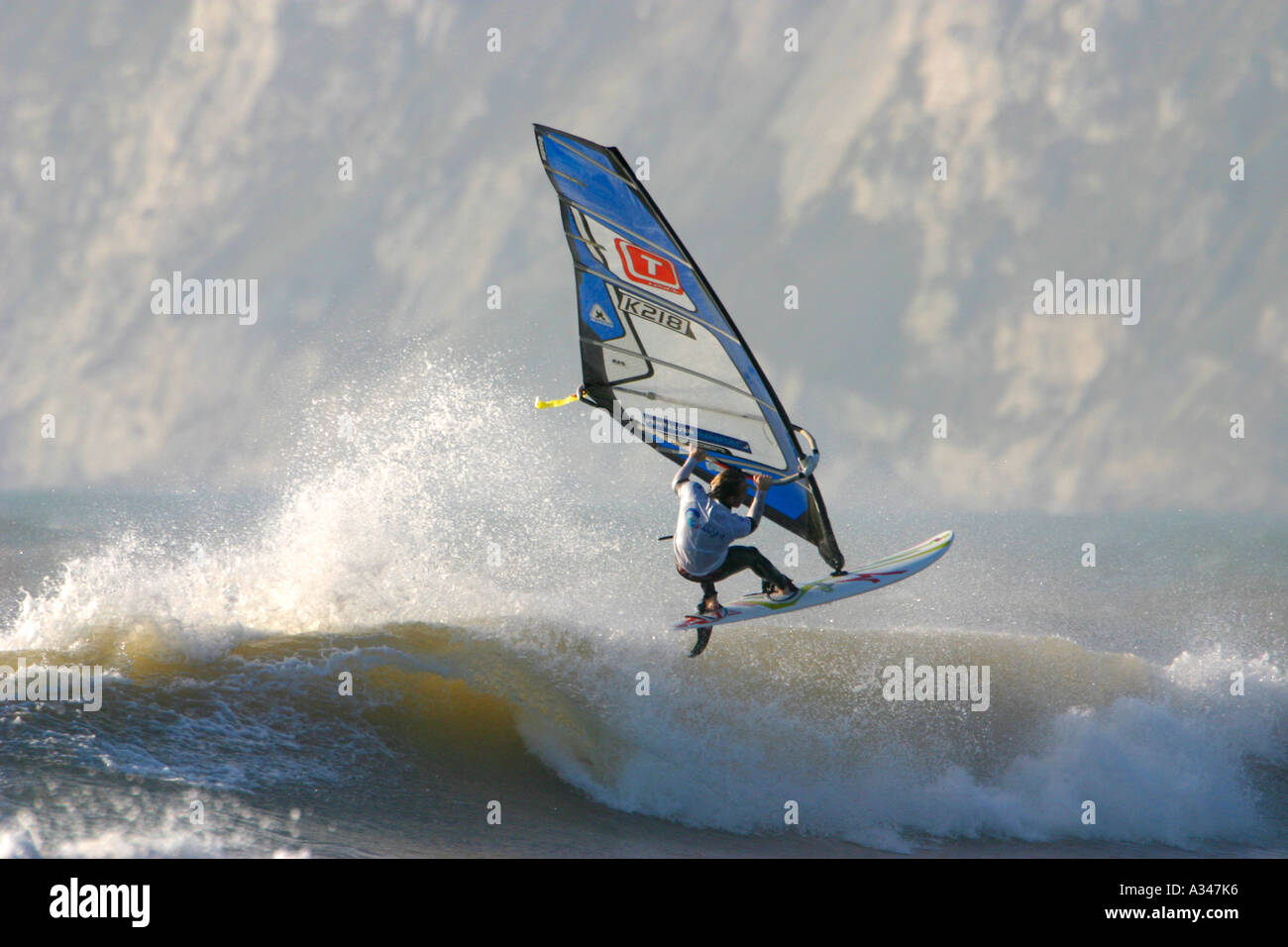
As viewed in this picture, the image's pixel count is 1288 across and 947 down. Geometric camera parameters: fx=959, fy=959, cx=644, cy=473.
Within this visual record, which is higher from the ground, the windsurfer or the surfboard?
the windsurfer

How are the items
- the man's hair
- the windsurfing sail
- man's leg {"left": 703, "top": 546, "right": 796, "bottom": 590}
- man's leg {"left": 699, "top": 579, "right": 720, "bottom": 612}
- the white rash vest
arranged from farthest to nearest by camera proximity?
man's leg {"left": 699, "top": 579, "right": 720, "bottom": 612}
man's leg {"left": 703, "top": 546, "right": 796, "bottom": 590}
the man's hair
the white rash vest
the windsurfing sail

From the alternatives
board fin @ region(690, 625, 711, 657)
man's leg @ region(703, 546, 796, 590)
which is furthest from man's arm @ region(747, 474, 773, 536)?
board fin @ region(690, 625, 711, 657)

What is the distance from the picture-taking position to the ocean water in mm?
7848

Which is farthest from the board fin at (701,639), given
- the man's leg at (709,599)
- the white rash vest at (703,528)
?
the white rash vest at (703,528)

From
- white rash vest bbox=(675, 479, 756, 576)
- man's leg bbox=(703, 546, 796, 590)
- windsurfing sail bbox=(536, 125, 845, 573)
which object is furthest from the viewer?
man's leg bbox=(703, 546, 796, 590)

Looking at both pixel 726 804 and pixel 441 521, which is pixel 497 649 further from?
pixel 726 804

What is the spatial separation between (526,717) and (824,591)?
4063 mm

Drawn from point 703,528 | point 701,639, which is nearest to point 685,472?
point 703,528

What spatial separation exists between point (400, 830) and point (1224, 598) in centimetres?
3035

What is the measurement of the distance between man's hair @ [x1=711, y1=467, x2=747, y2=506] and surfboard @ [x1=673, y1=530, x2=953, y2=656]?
32.6 inches

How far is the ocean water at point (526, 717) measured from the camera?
7848mm

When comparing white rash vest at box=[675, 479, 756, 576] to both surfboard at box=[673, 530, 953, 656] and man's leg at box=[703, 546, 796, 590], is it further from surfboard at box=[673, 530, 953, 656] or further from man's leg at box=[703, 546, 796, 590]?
surfboard at box=[673, 530, 953, 656]

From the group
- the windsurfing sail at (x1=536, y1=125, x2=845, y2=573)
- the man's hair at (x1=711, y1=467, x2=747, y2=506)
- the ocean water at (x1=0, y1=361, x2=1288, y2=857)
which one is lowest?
the ocean water at (x1=0, y1=361, x2=1288, y2=857)

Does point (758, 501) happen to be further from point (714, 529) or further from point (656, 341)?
point (656, 341)
